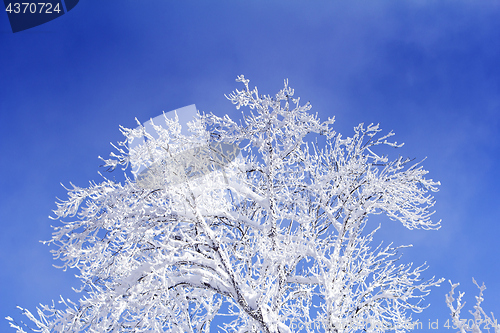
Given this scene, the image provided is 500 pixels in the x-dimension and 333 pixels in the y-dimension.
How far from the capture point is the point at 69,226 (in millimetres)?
5773

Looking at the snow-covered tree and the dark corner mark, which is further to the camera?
the dark corner mark

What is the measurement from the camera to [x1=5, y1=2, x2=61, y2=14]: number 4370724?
440 inches

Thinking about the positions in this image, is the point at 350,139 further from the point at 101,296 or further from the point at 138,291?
the point at 101,296

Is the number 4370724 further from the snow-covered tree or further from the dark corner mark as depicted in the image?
the snow-covered tree

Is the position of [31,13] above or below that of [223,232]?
above

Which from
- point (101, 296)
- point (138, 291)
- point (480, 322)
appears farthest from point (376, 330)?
point (101, 296)

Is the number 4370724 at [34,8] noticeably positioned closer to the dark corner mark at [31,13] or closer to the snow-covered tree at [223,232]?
the dark corner mark at [31,13]

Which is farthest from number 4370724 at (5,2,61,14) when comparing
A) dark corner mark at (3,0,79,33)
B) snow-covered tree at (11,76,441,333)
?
snow-covered tree at (11,76,441,333)

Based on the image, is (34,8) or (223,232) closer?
(223,232)

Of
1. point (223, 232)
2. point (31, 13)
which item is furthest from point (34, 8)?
point (223, 232)

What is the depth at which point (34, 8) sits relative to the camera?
1129 cm

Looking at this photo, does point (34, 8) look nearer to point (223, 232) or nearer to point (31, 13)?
point (31, 13)

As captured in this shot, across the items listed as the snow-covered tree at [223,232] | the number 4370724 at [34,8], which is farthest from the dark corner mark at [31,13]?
the snow-covered tree at [223,232]

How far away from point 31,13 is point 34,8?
0.21 meters
